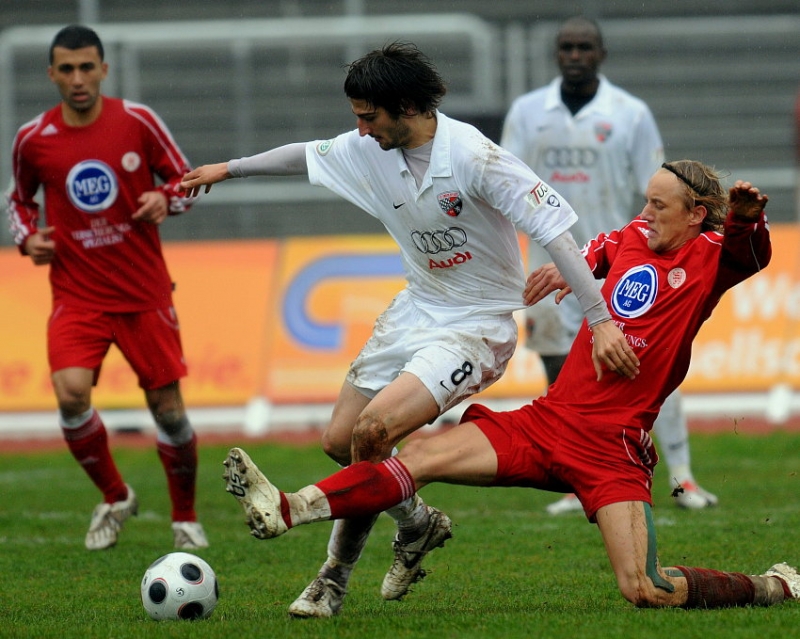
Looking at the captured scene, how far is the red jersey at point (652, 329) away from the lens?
5477 millimetres

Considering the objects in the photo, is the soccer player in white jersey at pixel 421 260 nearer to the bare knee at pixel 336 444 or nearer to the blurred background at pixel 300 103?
the bare knee at pixel 336 444

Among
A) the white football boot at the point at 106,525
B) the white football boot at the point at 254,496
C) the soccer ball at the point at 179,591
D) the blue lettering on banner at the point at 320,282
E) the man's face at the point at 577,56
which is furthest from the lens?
the blue lettering on banner at the point at 320,282

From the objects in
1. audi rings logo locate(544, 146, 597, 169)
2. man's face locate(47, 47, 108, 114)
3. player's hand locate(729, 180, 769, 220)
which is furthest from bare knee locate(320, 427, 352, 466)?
audi rings logo locate(544, 146, 597, 169)

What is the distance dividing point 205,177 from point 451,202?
1084mm

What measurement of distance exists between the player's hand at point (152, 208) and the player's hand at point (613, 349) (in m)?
3.09

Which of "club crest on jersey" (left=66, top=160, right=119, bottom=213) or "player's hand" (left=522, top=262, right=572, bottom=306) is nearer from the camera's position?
"player's hand" (left=522, top=262, right=572, bottom=306)

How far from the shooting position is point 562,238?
17.4 ft

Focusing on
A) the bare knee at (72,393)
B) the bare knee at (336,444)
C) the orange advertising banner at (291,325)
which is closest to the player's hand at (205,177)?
the bare knee at (336,444)

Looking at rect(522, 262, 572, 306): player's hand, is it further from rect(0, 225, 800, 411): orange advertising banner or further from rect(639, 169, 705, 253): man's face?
rect(0, 225, 800, 411): orange advertising banner

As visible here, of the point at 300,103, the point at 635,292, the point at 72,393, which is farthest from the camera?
the point at 300,103

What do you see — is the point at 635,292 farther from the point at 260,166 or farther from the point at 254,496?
the point at 254,496

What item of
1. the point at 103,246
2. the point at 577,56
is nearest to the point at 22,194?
the point at 103,246

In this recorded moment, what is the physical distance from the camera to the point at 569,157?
8.74m

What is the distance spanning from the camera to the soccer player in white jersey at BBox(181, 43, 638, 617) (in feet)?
17.5
